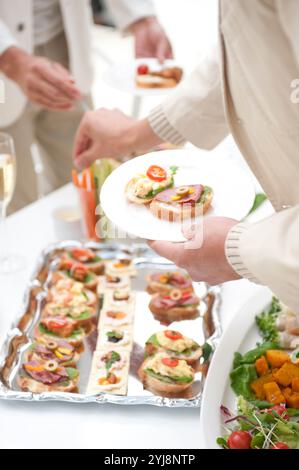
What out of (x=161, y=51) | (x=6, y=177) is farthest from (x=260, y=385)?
(x=161, y=51)

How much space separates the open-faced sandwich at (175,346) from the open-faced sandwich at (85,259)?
1.02 feet

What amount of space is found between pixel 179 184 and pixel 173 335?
Answer: 326 millimetres

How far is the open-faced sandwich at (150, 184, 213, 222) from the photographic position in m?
1.10

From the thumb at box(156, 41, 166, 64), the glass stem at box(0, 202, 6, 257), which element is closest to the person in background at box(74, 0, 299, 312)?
the glass stem at box(0, 202, 6, 257)

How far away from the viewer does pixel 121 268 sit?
1.59 m

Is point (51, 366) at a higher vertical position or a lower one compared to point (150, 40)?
lower

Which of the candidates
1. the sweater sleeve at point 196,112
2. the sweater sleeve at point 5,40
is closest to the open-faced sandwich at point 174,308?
the sweater sleeve at point 196,112

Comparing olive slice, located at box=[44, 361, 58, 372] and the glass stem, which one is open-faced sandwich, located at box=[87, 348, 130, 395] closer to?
olive slice, located at box=[44, 361, 58, 372]

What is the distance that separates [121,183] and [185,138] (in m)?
0.35

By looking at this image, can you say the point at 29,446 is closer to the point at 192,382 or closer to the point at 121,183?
the point at 192,382

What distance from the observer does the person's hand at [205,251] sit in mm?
1063

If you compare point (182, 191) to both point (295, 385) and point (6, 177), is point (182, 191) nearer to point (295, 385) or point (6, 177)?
point (295, 385)
